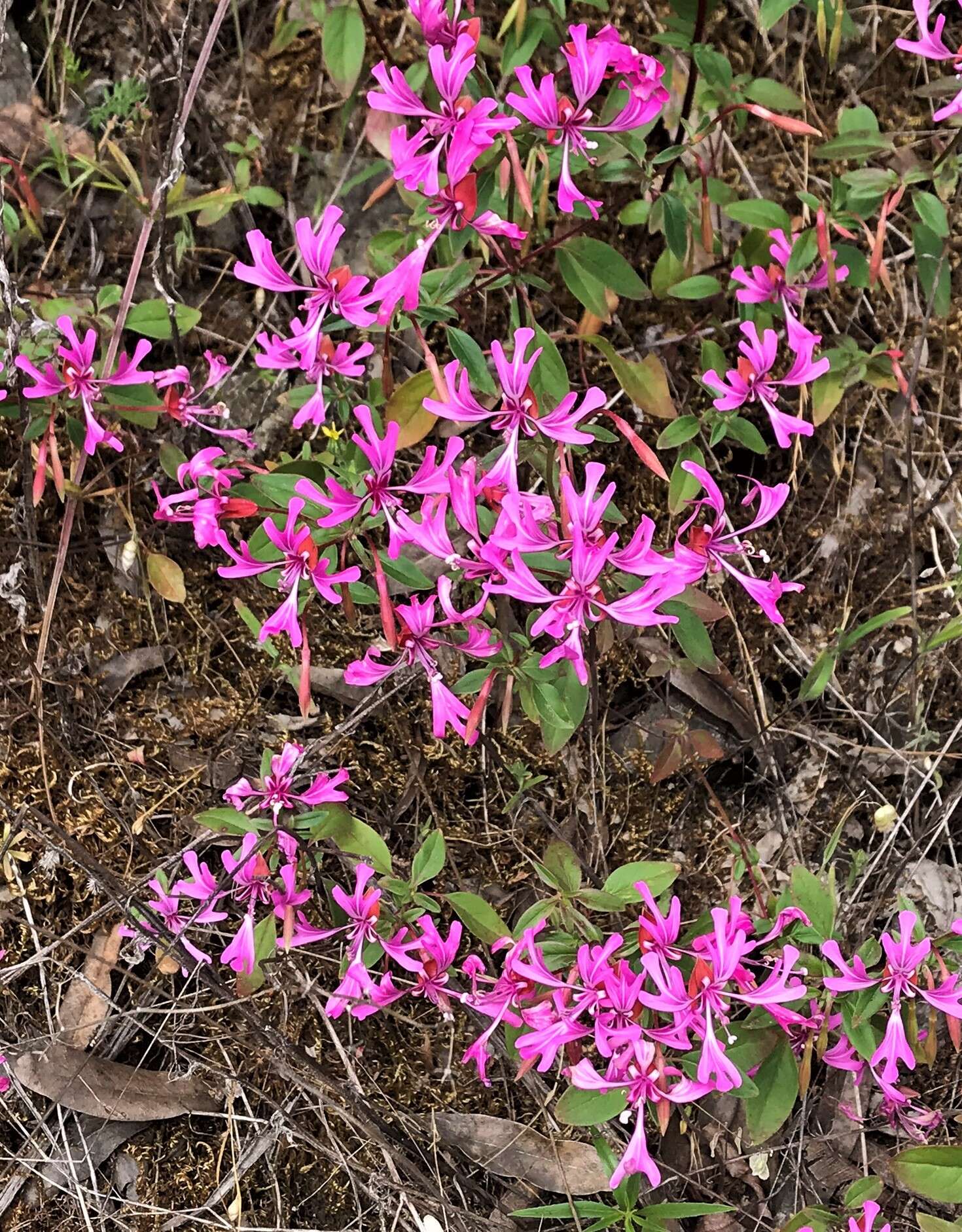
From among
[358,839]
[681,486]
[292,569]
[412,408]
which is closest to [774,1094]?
[358,839]

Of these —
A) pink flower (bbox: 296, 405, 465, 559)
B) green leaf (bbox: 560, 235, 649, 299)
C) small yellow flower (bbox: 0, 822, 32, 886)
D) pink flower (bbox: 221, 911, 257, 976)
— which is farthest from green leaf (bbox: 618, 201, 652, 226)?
small yellow flower (bbox: 0, 822, 32, 886)

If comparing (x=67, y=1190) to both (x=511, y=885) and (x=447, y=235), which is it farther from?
(x=447, y=235)

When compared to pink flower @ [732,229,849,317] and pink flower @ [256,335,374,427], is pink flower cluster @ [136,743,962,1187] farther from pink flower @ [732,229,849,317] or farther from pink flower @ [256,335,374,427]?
pink flower @ [732,229,849,317]

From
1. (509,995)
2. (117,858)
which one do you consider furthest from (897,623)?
(117,858)

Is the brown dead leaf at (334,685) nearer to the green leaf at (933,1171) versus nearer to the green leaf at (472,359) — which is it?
the green leaf at (472,359)

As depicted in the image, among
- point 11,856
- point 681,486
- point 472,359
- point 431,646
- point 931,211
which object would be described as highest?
point 931,211

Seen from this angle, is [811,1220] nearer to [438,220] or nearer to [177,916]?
[177,916]
